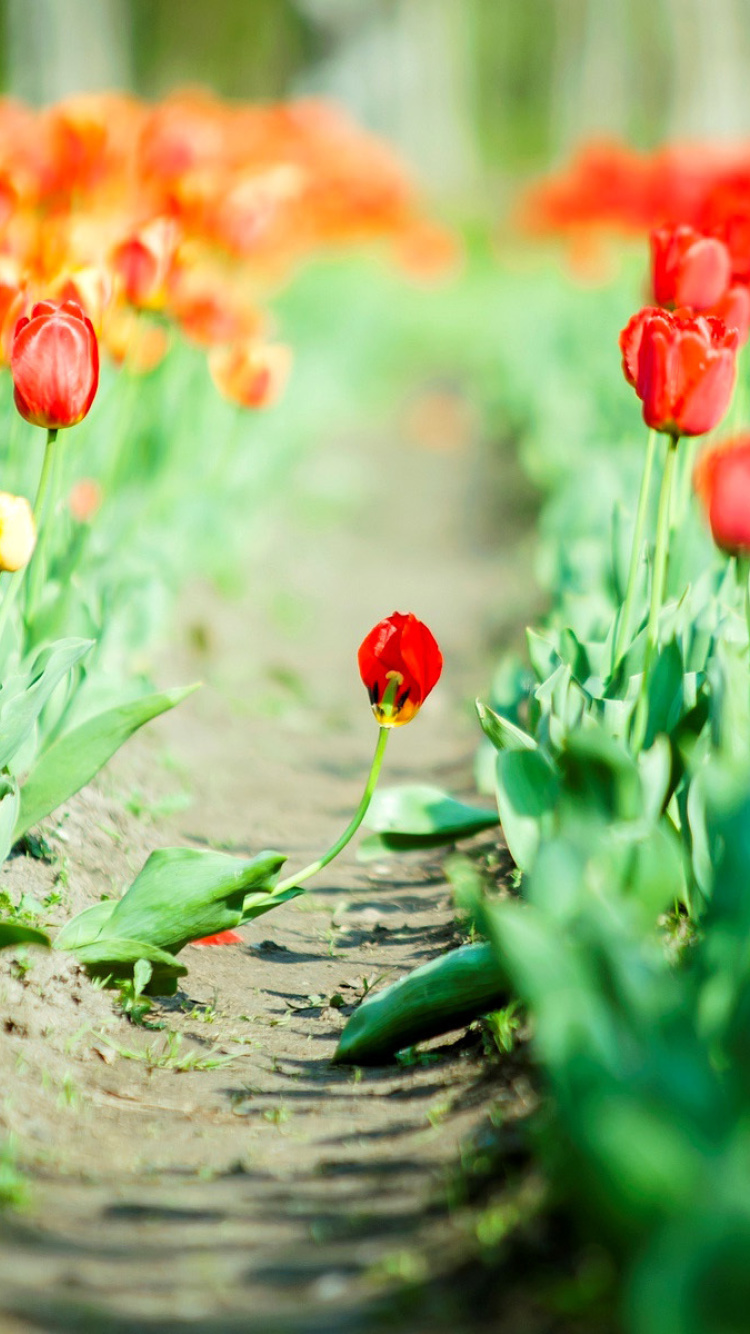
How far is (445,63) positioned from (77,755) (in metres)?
24.5

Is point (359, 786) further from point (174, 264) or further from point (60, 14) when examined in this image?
point (60, 14)

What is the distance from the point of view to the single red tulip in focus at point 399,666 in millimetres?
1986

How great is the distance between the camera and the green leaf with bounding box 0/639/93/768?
1.96 m

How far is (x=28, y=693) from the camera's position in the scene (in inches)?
77.1

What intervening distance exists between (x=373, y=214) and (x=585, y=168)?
59.6 inches

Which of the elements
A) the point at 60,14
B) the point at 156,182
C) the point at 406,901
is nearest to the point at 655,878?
the point at 406,901

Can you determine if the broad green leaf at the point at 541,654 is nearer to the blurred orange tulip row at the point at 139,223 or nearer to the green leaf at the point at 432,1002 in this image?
the green leaf at the point at 432,1002

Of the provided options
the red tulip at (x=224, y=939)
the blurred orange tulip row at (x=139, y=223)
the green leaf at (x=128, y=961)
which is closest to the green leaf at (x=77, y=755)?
the green leaf at (x=128, y=961)

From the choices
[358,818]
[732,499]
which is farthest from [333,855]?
[732,499]

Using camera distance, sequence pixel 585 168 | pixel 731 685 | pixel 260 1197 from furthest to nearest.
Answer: pixel 585 168 < pixel 731 685 < pixel 260 1197

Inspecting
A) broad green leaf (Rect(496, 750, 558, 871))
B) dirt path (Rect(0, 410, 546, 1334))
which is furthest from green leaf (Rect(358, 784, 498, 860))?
broad green leaf (Rect(496, 750, 558, 871))

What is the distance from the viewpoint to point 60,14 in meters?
20.0

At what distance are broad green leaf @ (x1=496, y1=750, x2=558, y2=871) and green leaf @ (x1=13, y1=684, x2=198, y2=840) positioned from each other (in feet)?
1.92

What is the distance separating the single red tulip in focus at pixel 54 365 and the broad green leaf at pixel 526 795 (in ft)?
2.71
